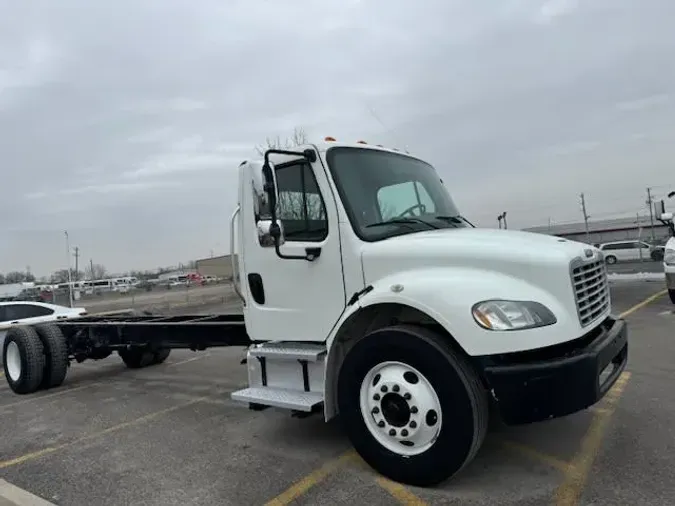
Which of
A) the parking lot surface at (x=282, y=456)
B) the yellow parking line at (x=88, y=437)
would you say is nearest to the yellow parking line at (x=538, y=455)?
the parking lot surface at (x=282, y=456)

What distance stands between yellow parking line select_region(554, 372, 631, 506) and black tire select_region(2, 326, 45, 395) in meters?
6.97

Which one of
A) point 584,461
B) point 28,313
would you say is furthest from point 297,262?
point 28,313

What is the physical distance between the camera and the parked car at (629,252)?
36981 mm

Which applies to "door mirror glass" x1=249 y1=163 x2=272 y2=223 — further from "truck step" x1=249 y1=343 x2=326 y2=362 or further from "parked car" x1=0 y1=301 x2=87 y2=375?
"parked car" x1=0 y1=301 x2=87 y2=375

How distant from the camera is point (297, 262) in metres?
4.45

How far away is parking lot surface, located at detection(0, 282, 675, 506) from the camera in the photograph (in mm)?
3646

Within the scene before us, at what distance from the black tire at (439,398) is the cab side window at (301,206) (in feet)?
3.27

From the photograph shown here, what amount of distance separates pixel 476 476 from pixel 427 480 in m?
0.45

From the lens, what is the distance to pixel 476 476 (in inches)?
151

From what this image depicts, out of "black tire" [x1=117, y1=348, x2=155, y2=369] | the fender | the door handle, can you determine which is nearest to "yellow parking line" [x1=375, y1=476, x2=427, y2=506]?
the fender

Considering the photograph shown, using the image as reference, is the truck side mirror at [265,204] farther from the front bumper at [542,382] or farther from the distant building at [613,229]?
the distant building at [613,229]

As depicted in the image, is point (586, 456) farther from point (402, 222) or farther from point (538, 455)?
point (402, 222)

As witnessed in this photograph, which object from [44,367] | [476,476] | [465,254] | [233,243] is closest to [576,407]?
[476,476]

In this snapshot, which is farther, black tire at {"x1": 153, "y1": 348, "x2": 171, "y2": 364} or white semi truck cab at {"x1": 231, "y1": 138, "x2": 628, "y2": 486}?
black tire at {"x1": 153, "y1": 348, "x2": 171, "y2": 364}
